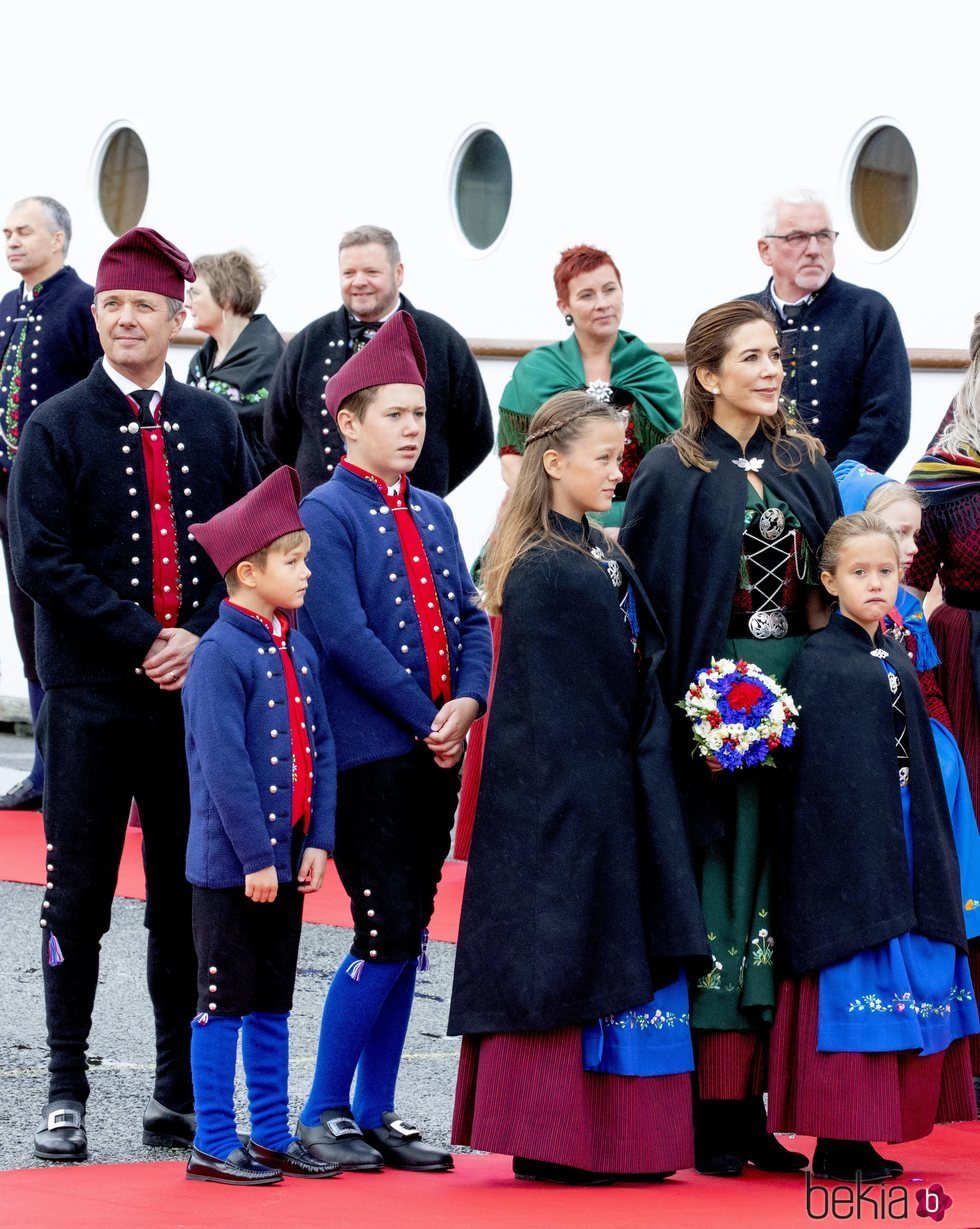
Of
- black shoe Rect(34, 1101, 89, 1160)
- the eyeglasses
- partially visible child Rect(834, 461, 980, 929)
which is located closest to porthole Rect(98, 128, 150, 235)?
the eyeglasses

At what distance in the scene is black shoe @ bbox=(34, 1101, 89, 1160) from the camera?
4695 mm

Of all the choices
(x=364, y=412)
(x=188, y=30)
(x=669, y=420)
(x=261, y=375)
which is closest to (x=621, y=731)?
(x=364, y=412)

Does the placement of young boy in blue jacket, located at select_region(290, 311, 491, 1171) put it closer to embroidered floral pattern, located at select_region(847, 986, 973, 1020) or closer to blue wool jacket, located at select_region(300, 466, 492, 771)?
blue wool jacket, located at select_region(300, 466, 492, 771)

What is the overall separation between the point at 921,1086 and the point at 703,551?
1.19 m

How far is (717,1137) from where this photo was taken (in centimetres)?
478

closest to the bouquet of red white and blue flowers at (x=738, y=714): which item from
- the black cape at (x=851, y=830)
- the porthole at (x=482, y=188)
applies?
the black cape at (x=851, y=830)

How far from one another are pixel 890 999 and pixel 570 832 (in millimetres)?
728

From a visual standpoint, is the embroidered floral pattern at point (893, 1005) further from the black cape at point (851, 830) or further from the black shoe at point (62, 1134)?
the black shoe at point (62, 1134)

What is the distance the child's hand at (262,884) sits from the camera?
4496mm

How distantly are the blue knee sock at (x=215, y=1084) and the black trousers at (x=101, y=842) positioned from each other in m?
0.38

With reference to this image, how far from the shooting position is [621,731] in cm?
472

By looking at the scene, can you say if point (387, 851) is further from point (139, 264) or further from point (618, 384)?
point (618, 384)

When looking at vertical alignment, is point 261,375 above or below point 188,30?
below

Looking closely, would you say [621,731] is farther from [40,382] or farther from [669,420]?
[40,382]
